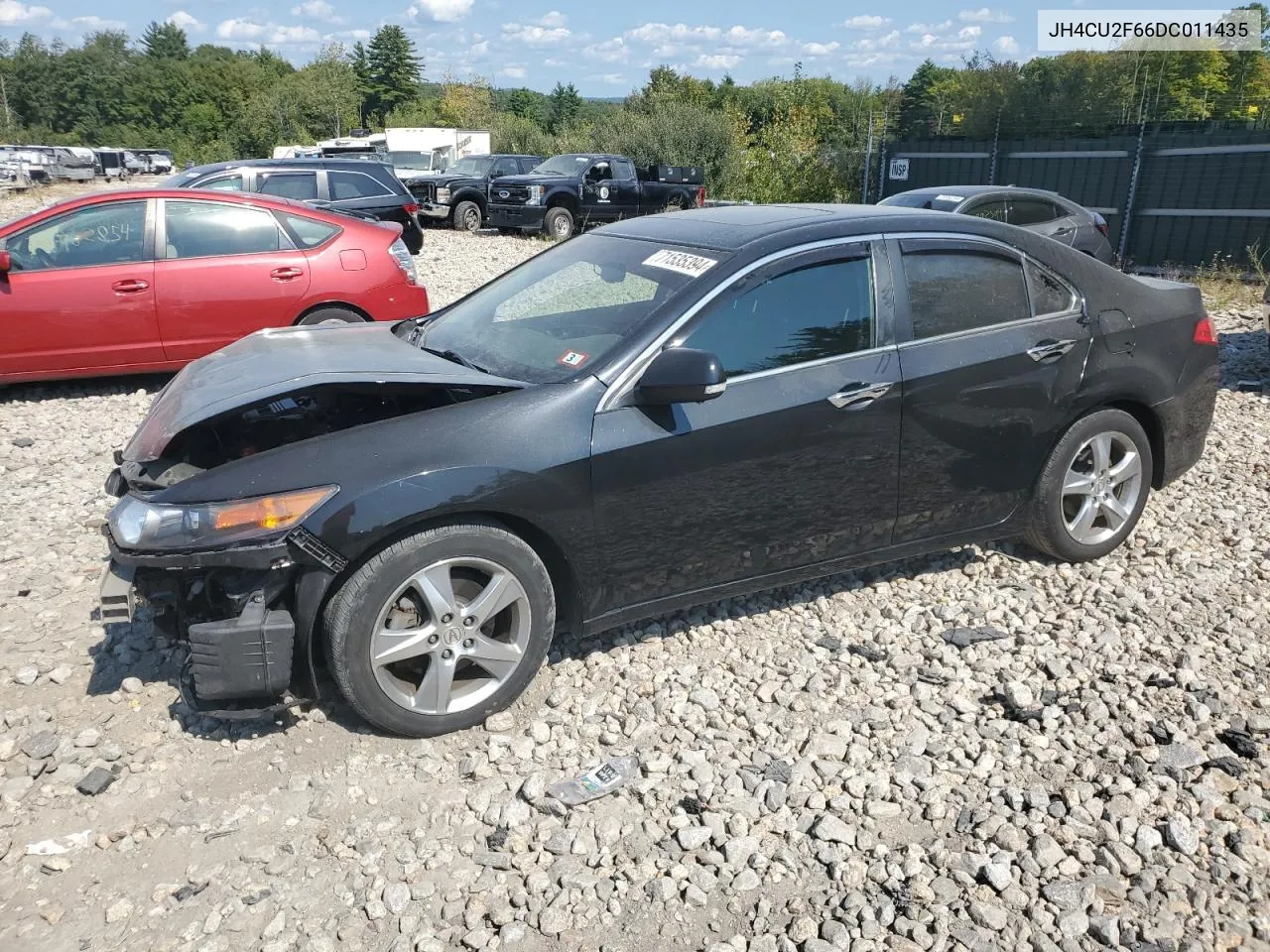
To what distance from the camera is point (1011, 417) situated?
427 cm

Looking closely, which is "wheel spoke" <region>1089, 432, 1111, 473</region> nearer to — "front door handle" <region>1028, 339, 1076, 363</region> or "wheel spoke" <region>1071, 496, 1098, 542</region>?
"wheel spoke" <region>1071, 496, 1098, 542</region>

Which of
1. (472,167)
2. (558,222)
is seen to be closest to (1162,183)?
(558,222)

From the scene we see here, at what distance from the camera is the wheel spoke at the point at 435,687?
339cm

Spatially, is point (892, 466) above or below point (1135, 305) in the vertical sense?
below

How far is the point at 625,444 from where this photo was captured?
11.5ft

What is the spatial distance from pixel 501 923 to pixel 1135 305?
154 inches

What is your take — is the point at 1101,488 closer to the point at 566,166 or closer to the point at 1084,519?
the point at 1084,519

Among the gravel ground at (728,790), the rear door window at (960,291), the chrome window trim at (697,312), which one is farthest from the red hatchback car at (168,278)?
the rear door window at (960,291)

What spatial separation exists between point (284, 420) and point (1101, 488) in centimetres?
368

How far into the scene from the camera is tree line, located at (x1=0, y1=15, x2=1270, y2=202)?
2655 centimetres

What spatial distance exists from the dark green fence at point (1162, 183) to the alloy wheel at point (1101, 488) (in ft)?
43.0

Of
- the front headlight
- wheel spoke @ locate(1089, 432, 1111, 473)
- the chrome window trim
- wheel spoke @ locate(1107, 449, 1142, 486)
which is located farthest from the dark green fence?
the front headlight

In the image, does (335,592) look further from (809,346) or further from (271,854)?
(809,346)

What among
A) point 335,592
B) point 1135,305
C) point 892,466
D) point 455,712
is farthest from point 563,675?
point 1135,305
